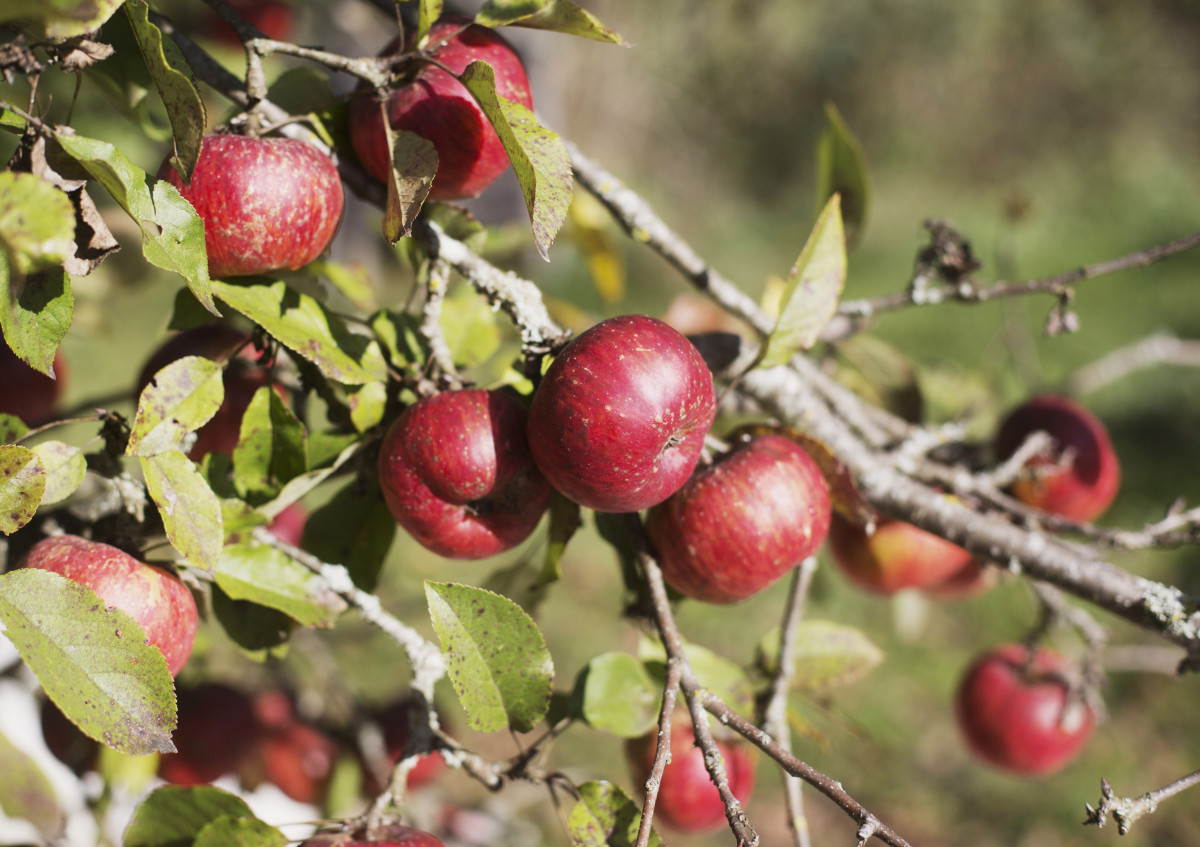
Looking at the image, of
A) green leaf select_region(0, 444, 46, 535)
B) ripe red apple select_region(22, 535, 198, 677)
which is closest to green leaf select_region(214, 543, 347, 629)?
ripe red apple select_region(22, 535, 198, 677)

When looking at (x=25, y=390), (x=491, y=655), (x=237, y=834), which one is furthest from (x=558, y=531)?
(x=25, y=390)

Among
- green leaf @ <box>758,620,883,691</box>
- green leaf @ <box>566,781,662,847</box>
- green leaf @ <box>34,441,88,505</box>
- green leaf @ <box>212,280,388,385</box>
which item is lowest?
green leaf @ <box>758,620,883,691</box>

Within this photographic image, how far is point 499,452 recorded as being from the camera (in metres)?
0.67

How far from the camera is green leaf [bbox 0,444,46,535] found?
1.90 ft

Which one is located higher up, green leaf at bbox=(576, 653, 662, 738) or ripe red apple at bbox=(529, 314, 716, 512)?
ripe red apple at bbox=(529, 314, 716, 512)

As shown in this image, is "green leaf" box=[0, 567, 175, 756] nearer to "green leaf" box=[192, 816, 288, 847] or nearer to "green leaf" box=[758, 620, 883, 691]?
"green leaf" box=[192, 816, 288, 847]

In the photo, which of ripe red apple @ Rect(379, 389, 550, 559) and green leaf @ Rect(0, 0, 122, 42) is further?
ripe red apple @ Rect(379, 389, 550, 559)

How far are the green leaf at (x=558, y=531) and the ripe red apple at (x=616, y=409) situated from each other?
0.29ft

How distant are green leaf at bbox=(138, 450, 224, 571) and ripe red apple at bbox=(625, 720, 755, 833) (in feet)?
1.91

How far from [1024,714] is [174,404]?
1311mm

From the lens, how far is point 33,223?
44 cm

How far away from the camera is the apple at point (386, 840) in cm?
64

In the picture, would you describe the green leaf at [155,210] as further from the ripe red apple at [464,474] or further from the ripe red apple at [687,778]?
the ripe red apple at [687,778]

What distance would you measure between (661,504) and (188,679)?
2.89ft
